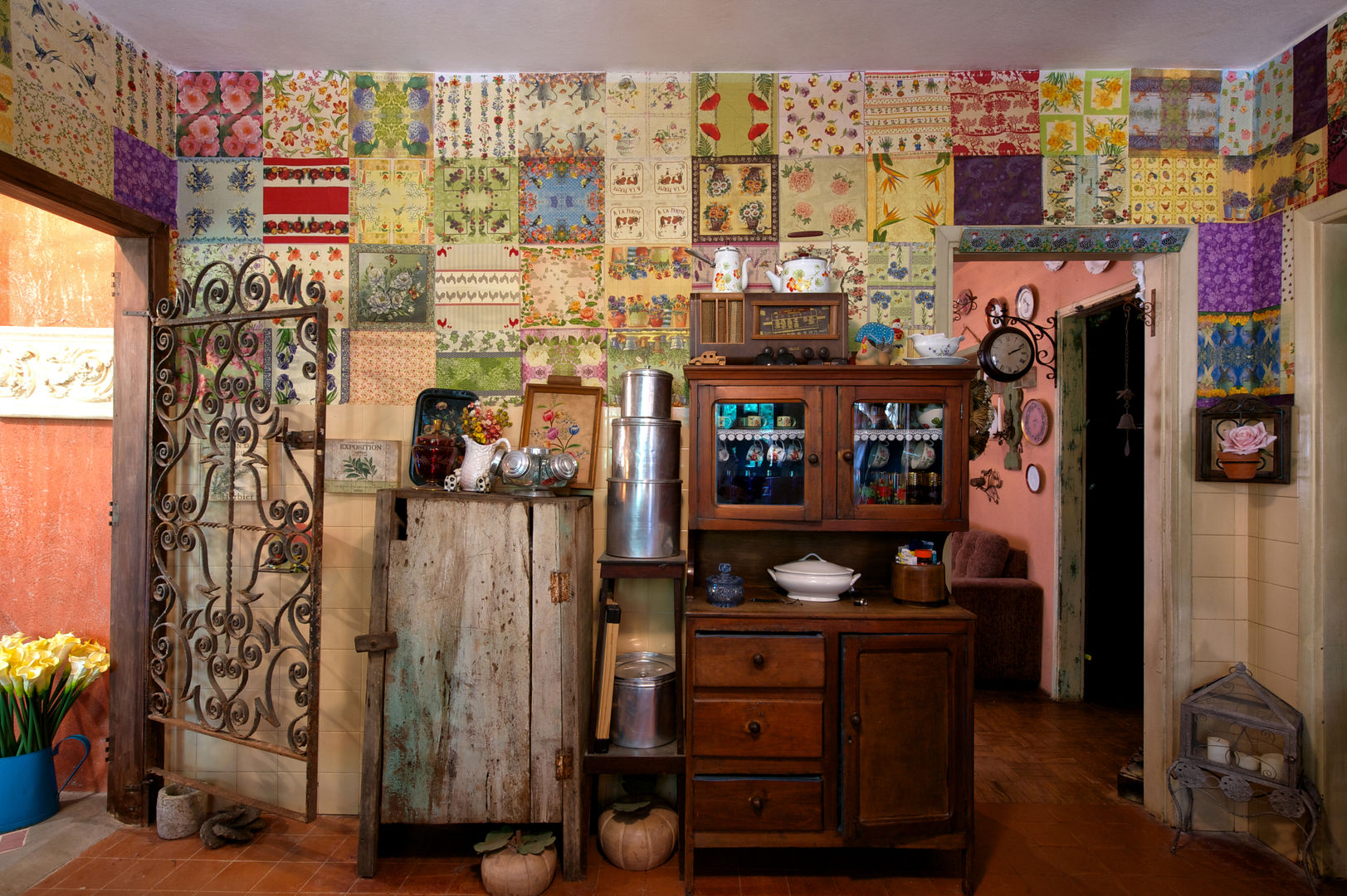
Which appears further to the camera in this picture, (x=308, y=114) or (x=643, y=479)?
(x=308, y=114)

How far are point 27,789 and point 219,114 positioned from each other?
9.96 ft

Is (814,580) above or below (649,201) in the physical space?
below

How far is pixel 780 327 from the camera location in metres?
3.04

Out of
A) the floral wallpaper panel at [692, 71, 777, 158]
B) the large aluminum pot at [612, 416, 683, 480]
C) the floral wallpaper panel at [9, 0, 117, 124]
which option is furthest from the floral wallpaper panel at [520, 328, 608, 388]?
the floral wallpaper panel at [9, 0, 117, 124]

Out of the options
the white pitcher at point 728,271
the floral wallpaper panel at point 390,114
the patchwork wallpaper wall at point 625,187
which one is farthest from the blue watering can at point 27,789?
the white pitcher at point 728,271

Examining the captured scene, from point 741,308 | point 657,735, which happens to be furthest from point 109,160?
point 657,735

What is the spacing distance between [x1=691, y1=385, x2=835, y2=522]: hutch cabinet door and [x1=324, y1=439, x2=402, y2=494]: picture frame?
1395 millimetres

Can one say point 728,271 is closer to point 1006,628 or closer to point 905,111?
point 905,111

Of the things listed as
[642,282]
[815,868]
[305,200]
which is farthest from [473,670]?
[305,200]

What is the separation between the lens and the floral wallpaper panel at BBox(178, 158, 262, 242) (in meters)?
3.36

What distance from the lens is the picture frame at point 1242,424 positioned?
9.86ft

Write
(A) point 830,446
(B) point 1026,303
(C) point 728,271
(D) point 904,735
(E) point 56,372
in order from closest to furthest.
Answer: (D) point 904,735, (A) point 830,446, (C) point 728,271, (E) point 56,372, (B) point 1026,303

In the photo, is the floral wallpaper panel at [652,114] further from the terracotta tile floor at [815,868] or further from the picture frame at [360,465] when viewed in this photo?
the terracotta tile floor at [815,868]

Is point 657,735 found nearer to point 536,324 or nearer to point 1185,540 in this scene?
point 536,324
